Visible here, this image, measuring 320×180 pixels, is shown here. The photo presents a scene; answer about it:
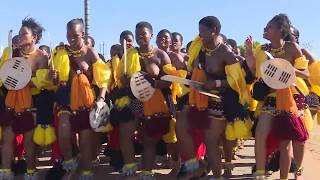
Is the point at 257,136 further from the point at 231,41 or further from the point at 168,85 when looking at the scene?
the point at 231,41

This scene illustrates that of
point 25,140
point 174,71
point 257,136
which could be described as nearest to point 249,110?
point 257,136

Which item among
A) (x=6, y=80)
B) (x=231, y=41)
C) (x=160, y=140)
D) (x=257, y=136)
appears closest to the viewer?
(x=257, y=136)

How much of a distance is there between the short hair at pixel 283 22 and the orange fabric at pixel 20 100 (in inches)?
114

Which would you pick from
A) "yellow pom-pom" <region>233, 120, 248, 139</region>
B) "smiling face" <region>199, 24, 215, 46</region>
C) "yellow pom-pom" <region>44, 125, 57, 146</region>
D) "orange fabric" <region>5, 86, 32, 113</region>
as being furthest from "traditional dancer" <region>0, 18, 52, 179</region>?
"yellow pom-pom" <region>233, 120, 248, 139</region>

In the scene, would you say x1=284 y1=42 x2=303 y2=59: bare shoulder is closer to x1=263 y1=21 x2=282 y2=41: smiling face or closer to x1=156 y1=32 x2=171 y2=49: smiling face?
x1=263 y1=21 x2=282 y2=41: smiling face

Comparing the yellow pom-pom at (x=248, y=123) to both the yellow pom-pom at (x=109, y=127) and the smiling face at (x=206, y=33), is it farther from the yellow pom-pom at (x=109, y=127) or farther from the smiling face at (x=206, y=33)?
the yellow pom-pom at (x=109, y=127)

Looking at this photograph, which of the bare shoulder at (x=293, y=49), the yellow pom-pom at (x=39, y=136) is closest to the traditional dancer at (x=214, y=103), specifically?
the bare shoulder at (x=293, y=49)

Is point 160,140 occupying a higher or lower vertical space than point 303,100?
lower

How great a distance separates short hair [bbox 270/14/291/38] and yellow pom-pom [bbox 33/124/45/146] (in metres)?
2.90

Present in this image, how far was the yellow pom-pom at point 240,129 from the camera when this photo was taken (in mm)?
5617

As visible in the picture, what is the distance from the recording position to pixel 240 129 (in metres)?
5.62

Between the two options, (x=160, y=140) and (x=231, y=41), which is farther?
(x=231, y=41)

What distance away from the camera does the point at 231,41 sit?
28.9 ft

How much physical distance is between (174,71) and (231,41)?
289 centimetres
